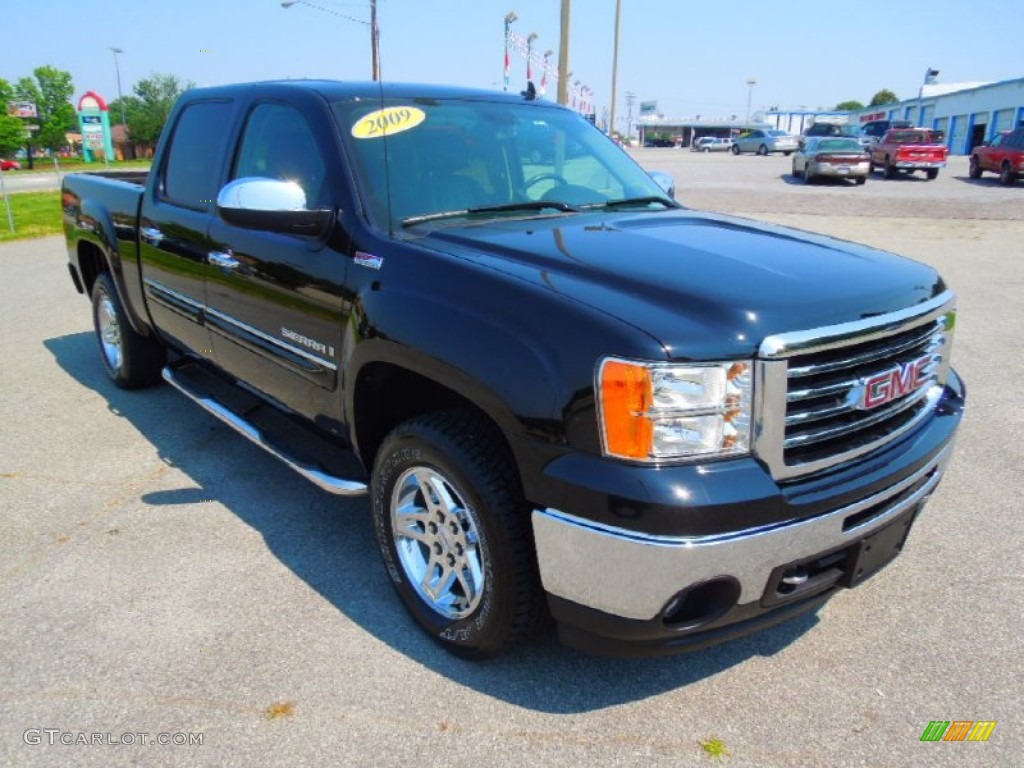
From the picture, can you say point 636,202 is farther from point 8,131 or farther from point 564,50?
point 8,131

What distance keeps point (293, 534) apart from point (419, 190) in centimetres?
166

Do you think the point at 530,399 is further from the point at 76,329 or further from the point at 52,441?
the point at 76,329

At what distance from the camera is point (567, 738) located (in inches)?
95.9

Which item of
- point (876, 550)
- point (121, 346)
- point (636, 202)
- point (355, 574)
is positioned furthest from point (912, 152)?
point (355, 574)

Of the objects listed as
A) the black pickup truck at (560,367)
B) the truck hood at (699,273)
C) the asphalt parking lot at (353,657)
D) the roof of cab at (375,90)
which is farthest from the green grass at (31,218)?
the truck hood at (699,273)

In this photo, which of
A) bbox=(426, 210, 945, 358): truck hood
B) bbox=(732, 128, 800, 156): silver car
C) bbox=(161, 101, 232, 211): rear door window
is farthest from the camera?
bbox=(732, 128, 800, 156): silver car

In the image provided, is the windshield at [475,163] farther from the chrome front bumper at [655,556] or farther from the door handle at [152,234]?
the door handle at [152,234]

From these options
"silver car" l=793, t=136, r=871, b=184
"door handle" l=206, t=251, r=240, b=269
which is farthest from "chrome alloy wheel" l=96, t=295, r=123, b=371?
"silver car" l=793, t=136, r=871, b=184

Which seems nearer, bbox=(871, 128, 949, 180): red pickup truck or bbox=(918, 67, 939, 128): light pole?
bbox=(871, 128, 949, 180): red pickup truck

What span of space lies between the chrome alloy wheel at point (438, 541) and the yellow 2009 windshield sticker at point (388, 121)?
141 centimetres

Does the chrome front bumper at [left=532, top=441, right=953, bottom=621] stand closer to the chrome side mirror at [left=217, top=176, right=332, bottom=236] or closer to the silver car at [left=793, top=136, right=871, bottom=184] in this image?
the chrome side mirror at [left=217, top=176, right=332, bottom=236]

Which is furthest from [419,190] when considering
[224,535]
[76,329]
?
[76,329]

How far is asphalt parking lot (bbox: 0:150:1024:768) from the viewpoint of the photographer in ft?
7.91

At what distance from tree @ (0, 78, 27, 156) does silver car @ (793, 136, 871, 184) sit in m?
77.2
